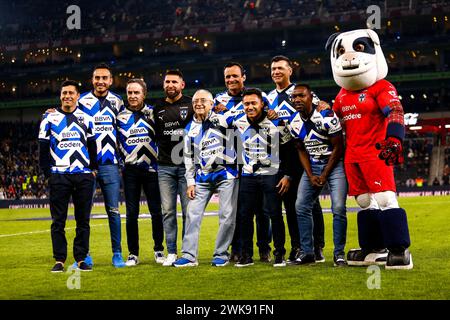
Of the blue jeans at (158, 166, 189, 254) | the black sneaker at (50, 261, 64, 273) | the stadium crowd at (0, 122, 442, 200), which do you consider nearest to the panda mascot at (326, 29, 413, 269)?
the blue jeans at (158, 166, 189, 254)

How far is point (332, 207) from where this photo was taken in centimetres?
852

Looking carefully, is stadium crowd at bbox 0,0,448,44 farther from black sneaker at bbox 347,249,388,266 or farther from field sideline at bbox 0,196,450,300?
black sneaker at bbox 347,249,388,266

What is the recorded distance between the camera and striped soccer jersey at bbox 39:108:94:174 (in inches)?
343

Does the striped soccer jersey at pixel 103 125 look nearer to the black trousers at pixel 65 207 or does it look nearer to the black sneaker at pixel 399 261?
the black trousers at pixel 65 207

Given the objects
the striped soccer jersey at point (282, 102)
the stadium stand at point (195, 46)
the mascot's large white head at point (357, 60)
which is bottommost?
the striped soccer jersey at point (282, 102)

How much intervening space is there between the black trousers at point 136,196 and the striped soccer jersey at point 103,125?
0.32 m

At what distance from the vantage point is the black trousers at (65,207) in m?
8.68

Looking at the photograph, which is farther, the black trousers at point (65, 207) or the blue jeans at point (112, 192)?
the blue jeans at point (112, 192)

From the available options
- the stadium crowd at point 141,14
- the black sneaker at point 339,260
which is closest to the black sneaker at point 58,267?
the black sneaker at point 339,260

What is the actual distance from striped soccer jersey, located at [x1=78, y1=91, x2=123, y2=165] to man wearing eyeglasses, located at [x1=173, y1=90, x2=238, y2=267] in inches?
36.9

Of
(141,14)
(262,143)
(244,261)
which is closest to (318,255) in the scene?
(244,261)

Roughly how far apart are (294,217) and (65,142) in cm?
294

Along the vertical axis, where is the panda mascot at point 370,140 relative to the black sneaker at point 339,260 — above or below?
above

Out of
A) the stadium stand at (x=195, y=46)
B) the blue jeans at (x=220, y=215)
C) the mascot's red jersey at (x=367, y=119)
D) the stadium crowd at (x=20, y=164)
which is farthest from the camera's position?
the stadium stand at (x=195, y=46)
